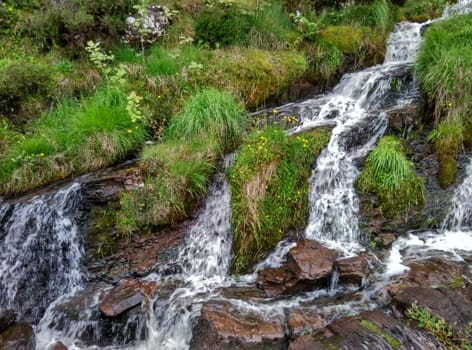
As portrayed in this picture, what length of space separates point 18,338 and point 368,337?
4071 mm

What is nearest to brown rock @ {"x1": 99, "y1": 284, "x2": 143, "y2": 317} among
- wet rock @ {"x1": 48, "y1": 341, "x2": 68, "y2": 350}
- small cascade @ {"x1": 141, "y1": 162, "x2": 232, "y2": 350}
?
small cascade @ {"x1": 141, "y1": 162, "x2": 232, "y2": 350}

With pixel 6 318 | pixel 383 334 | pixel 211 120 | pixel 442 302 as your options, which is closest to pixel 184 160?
pixel 211 120

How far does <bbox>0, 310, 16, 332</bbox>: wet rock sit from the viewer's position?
4.67 metres

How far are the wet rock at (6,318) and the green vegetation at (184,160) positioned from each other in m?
1.68

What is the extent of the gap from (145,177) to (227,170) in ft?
4.13

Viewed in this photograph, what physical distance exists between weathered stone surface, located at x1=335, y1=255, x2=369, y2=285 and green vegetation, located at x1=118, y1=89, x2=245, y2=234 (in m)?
2.27

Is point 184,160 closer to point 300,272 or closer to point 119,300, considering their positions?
point 119,300

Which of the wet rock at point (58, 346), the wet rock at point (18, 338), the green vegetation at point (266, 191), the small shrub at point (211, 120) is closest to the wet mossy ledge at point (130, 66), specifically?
the small shrub at point (211, 120)

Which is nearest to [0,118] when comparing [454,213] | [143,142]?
[143,142]

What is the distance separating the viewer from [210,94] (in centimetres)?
655

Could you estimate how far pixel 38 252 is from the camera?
5.17 meters

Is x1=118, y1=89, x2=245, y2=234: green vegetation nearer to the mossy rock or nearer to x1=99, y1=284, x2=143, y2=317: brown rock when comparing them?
x1=99, y1=284, x2=143, y2=317: brown rock

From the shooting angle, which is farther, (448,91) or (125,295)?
(448,91)

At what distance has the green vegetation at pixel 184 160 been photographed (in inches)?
216
